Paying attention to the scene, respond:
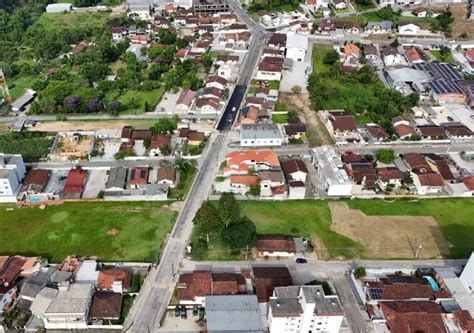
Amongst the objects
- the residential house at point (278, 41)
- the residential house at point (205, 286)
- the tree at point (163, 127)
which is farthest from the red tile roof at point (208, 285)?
the residential house at point (278, 41)

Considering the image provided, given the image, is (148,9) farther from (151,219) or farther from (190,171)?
(151,219)

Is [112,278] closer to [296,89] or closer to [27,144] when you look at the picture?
[27,144]

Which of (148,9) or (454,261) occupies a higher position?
(148,9)

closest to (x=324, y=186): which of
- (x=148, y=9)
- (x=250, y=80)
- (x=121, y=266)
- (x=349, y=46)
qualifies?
(x=121, y=266)

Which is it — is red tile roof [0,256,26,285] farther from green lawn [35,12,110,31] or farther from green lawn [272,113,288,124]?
green lawn [35,12,110,31]

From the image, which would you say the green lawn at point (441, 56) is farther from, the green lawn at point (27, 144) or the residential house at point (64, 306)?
the residential house at point (64, 306)

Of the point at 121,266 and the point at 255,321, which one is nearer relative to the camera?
the point at 255,321
